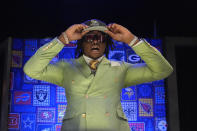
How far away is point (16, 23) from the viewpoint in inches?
122

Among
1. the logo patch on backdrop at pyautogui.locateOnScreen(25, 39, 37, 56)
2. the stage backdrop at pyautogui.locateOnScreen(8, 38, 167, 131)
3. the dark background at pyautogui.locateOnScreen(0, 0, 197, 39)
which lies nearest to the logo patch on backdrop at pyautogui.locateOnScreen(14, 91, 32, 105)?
the stage backdrop at pyautogui.locateOnScreen(8, 38, 167, 131)

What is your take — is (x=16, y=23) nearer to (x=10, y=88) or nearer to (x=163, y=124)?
(x=10, y=88)

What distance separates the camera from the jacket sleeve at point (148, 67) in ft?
4.56

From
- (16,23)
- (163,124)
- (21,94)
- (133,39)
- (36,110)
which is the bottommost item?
(163,124)

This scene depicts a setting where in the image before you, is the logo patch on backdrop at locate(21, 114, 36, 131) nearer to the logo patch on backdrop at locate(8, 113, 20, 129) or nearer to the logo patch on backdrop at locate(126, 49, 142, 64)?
the logo patch on backdrop at locate(8, 113, 20, 129)

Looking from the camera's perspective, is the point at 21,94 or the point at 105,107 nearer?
the point at 105,107

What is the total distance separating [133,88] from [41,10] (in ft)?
4.67

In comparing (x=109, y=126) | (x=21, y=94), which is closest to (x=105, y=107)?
(x=109, y=126)

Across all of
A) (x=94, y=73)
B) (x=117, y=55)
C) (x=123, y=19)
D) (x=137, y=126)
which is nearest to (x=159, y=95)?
(x=137, y=126)

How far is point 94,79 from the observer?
1.44 meters

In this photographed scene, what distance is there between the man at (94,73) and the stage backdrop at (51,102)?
155 centimetres

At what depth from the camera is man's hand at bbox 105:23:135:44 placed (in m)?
1.40

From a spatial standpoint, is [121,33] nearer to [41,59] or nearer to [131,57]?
[41,59]

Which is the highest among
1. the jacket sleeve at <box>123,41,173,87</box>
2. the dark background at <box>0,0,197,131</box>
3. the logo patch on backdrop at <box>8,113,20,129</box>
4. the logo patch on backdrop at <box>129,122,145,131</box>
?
the dark background at <box>0,0,197,131</box>
